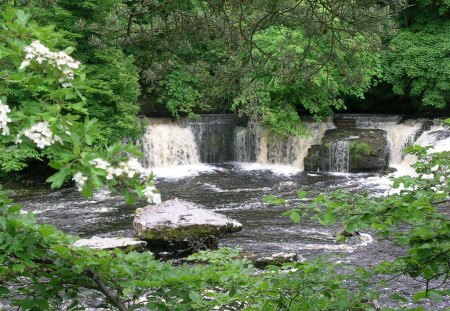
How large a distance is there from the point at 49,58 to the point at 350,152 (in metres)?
16.4

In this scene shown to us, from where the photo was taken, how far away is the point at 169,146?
1898cm

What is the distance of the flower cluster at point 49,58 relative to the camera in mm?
1910

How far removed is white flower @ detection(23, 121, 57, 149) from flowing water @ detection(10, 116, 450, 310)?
213 inches

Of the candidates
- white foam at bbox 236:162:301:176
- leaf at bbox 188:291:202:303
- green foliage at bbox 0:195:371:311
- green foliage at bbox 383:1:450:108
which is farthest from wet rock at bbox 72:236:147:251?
green foliage at bbox 383:1:450:108

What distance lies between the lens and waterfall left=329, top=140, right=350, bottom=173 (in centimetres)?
1775

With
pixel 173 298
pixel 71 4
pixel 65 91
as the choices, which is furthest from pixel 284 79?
pixel 71 4

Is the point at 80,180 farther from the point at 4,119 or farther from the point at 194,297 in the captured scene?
the point at 194,297

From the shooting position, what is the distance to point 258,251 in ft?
31.3

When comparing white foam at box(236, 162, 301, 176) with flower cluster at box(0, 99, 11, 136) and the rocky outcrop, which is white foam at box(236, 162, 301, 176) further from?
flower cluster at box(0, 99, 11, 136)

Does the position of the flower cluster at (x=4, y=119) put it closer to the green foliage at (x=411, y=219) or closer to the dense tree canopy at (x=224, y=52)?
the dense tree canopy at (x=224, y=52)

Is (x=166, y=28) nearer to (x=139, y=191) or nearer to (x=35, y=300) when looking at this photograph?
(x=35, y=300)

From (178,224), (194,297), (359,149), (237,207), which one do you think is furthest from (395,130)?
(194,297)

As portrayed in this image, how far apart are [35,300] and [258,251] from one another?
23.3 feet

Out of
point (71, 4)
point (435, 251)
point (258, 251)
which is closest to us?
point (435, 251)
